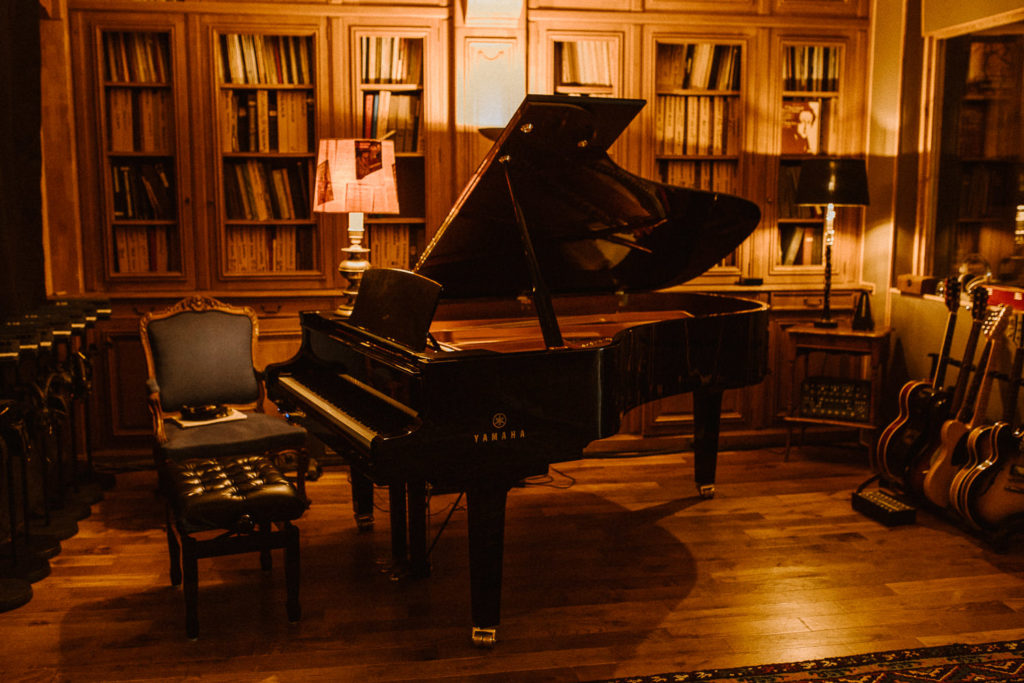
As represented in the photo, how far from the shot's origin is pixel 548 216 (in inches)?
125

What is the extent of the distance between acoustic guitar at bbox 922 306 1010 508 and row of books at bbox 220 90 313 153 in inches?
135

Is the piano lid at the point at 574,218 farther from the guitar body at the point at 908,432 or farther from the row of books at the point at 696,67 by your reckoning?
the row of books at the point at 696,67

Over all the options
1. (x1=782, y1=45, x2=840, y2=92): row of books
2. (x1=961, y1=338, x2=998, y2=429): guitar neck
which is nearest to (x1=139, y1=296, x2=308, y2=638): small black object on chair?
(x1=961, y1=338, x2=998, y2=429): guitar neck

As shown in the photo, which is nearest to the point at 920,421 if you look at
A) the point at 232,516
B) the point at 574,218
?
the point at 574,218

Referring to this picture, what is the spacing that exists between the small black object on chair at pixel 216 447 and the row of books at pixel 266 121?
0.99 meters

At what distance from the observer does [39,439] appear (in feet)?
12.6

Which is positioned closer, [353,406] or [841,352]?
[353,406]

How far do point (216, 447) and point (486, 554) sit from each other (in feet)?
4.62

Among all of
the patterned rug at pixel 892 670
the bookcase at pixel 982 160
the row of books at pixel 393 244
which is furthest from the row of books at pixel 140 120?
the bookcase at pixel 982 160

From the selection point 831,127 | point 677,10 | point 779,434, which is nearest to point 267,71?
point 677,10

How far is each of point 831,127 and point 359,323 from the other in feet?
11.0

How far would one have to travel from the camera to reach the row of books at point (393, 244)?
16.0 feet

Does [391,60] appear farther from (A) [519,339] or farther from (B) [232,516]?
(B) [232,516]

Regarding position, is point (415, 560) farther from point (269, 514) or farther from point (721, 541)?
point (721, 541)
